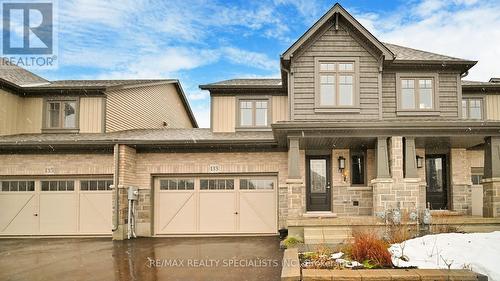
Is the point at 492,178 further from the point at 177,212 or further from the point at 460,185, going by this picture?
the point at 177,212

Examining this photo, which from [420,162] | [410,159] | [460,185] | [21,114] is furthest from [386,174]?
[21,114]

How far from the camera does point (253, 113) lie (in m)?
16.0

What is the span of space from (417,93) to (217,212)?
27.2ft

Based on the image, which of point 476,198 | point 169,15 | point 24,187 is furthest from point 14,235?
point 476,198

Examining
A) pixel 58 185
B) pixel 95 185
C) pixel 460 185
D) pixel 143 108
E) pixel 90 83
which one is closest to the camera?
pixel 460 185

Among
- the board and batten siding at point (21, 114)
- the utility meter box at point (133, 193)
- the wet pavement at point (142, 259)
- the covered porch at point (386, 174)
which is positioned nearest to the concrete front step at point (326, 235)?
the covered porch at point (386, 174)

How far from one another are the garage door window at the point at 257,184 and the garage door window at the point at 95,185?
16.0ft

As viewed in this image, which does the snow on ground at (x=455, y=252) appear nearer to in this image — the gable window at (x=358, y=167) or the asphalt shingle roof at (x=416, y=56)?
the gable window at (x=358, y=167)

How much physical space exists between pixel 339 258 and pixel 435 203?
829cm

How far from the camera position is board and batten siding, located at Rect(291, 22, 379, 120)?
13133 millimetres

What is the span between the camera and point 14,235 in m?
14.4

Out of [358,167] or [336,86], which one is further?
[358,167]

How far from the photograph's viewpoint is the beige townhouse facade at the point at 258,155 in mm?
13242

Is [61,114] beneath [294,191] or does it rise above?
above
